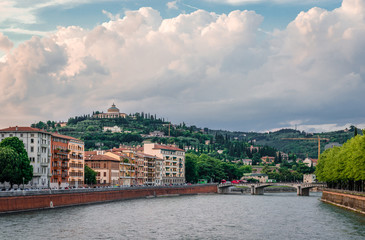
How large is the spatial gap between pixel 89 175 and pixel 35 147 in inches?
1366

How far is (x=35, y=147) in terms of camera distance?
130 m

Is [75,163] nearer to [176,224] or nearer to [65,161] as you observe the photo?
[65,161]

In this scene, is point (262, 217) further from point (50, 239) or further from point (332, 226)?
point (50, 239)

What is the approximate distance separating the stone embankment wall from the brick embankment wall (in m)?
50.0

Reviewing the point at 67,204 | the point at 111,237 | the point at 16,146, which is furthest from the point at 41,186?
the point at 111,237

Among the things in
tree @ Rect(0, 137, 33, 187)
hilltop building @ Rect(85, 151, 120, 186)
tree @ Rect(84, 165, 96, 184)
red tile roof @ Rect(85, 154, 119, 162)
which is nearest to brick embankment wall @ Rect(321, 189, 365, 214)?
tree @ Rect(0, 137, 33, 187)

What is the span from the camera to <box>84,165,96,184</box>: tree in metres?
162

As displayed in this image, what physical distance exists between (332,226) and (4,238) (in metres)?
44.7

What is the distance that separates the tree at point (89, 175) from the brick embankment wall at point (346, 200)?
6665 cm

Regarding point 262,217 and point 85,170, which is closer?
point 262,217

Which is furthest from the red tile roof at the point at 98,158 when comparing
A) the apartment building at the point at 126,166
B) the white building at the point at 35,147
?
the white building at the point at 35,147

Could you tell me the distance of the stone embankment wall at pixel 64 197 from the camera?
85731 millimetres

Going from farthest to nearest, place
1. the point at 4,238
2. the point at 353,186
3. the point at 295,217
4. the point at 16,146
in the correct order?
1. the point at 353,186
2. the point at 16,146
3. the point at 295,217
4. the point at 4,238

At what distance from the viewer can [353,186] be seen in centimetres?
12594
